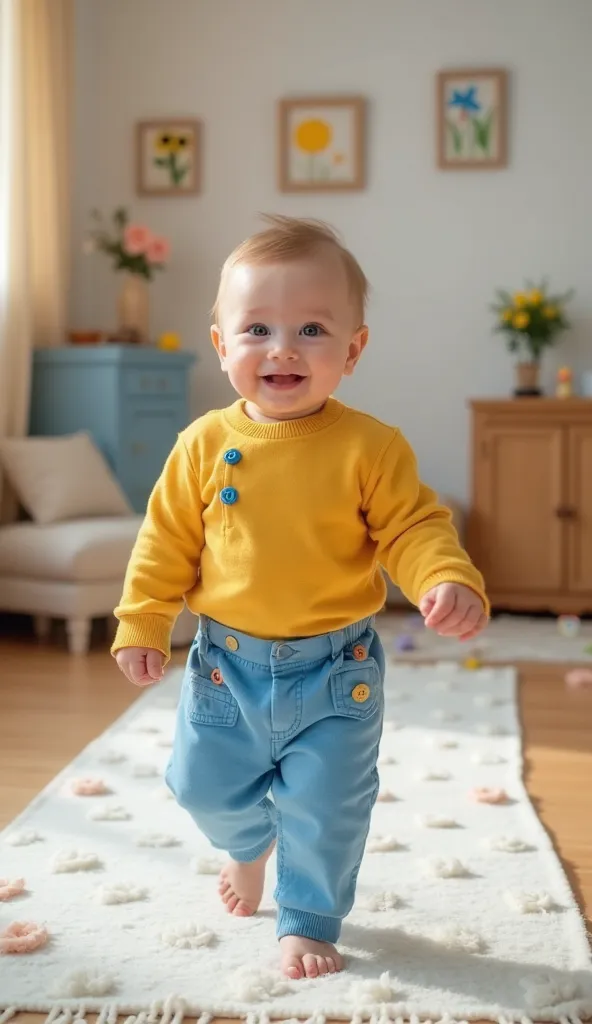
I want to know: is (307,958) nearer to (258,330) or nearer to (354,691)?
(354,691)

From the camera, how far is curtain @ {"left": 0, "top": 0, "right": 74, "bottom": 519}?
444 cm

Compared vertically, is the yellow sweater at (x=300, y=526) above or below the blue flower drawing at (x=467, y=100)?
below

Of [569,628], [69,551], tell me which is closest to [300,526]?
[69,551]

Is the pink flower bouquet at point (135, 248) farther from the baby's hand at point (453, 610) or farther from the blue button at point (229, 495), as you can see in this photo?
the baby's hand at point (453, 610)

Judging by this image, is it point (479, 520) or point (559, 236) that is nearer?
point (479, 520)

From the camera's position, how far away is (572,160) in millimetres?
5176

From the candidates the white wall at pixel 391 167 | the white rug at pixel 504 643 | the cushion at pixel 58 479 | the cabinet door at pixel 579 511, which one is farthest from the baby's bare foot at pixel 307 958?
the white wall at pixel 391 167

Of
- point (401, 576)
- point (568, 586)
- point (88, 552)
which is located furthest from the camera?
point (568, 586)

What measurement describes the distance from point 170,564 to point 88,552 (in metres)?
2.38

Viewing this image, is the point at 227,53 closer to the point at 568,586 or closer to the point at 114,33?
the point at 114,33

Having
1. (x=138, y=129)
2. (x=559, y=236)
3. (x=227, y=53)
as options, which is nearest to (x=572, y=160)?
(x=559, y=236)

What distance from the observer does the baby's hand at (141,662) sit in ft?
5.12

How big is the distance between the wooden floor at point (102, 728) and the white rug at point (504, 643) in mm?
189

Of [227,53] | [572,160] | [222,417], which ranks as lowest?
[222,417]
